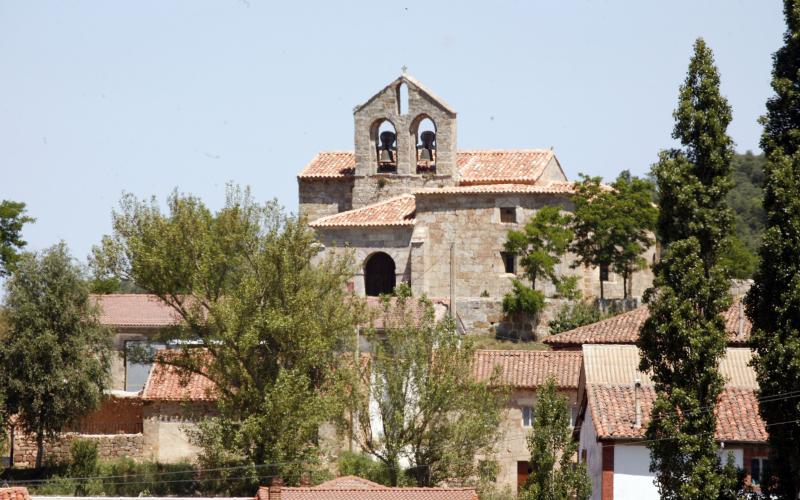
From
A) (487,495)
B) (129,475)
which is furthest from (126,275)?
(487,495)

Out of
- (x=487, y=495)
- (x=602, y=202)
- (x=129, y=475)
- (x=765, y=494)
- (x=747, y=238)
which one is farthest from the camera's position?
(x=747, y=238)

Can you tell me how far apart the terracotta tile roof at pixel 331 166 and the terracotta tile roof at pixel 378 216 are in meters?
3.66

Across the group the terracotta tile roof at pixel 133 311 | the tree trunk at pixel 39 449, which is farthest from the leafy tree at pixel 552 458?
the terracotta tile roof at pixel 133 311

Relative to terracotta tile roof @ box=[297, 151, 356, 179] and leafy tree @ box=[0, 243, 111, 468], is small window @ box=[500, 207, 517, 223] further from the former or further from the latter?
leafy tree @ box=[0, 243, 111, 468]

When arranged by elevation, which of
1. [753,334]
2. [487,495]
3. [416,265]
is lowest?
[487,495]

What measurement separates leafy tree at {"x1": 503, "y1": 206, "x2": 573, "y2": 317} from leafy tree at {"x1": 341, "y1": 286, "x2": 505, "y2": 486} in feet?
42.7

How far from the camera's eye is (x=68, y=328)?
53688 millimetres

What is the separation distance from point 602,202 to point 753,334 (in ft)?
94.8

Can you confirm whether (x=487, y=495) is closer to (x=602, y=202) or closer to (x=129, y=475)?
(x=129, y=475)

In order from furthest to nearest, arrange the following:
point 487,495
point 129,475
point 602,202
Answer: point 602,202 < point 129,475 < point 487,495

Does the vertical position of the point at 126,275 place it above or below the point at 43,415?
above

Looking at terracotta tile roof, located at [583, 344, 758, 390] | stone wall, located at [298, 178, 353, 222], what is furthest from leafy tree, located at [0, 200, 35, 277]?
Answer: terracotta tile roof, located at [583, 344, 758, 390]

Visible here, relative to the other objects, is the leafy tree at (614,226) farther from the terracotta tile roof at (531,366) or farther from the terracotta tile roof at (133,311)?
the terracotta tile roof at (133,311)

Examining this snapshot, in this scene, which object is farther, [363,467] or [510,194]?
[510,194]
